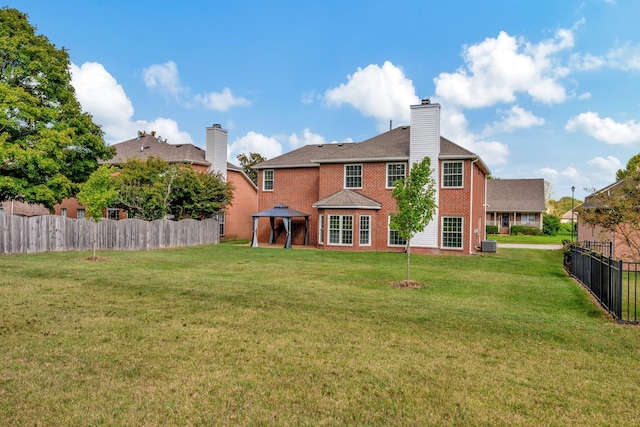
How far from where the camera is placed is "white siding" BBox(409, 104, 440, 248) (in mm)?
23844

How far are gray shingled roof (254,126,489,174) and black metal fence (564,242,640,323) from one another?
10865mm

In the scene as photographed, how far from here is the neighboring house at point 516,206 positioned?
49.9 m

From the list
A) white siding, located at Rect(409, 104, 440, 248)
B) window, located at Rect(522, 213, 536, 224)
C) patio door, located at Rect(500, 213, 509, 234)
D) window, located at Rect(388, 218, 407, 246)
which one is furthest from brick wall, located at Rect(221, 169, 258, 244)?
window, located at Rect(522, 213, 536, 224)

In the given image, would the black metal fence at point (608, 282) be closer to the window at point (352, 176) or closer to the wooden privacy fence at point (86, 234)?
the window at point (352, 176)

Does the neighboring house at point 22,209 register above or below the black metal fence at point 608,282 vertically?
above

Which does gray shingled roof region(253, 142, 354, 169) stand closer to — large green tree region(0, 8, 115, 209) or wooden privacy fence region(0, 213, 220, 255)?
wooden privacy fence region(0, 213, 220, 255)

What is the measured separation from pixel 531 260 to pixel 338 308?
15499mm

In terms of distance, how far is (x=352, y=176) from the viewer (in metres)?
26.5

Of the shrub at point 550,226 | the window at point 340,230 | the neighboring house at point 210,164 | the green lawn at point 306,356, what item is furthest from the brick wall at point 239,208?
the shrub at point 550,226

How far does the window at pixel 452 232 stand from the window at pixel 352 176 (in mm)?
5624

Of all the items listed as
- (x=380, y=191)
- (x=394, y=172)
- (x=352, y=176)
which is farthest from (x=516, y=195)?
(x=352, y=176)

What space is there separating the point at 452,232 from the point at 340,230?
6389 millimetres

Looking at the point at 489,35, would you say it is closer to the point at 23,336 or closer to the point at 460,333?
the point at 460,333

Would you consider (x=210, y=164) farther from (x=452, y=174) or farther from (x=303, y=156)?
(x=452, y=174)
